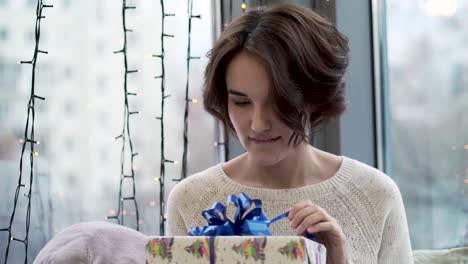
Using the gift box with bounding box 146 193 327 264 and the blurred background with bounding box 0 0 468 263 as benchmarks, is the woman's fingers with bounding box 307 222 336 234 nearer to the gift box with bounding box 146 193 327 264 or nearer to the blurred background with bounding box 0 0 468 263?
the gift box with bounding box 146 193 327 264

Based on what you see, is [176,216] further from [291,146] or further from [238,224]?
[238,224]

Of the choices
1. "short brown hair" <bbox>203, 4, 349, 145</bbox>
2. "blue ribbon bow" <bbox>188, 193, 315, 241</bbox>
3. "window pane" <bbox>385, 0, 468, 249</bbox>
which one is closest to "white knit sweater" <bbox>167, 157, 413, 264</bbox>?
"short brown hair" <bbox>203, 4, 349, 145</bbox>

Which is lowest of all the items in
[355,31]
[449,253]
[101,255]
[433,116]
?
[449,253]

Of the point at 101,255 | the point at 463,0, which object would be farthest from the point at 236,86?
the point at 463,0

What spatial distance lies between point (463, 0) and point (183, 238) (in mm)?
1410

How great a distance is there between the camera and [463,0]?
6.96 ft

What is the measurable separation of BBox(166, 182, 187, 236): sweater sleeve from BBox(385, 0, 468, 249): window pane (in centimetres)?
88

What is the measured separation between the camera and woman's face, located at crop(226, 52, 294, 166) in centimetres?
132

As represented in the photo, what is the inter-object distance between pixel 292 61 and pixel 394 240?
0.44m

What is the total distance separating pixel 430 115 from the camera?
2234mm

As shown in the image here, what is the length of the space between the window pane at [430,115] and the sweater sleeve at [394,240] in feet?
2.02

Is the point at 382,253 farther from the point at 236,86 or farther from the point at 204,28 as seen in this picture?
the point at 204,28

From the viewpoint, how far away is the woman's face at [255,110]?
4.32 ft

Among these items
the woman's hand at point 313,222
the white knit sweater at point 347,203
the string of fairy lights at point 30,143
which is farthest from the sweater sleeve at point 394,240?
the string of fairy lights at point 30,143
